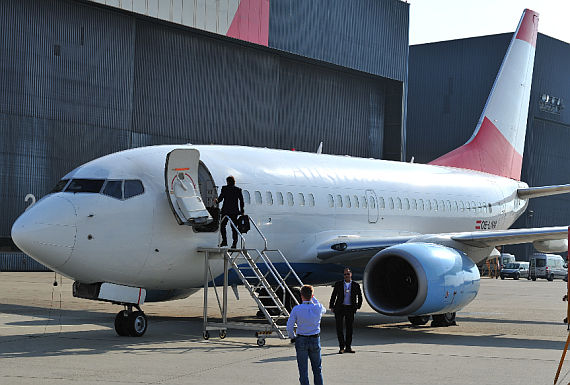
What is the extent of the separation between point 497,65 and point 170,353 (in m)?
65.0

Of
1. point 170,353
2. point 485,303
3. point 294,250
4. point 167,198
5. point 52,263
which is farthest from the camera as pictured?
point 485,303

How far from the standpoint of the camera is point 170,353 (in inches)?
570

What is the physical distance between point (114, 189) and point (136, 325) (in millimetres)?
2627

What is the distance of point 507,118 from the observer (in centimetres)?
3253

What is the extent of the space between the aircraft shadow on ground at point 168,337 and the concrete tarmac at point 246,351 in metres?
0.02

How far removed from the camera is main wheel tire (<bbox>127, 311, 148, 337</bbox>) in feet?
54.6

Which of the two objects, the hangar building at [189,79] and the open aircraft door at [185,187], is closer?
the open aircraft door at [185,187]

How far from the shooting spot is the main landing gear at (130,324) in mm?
16641

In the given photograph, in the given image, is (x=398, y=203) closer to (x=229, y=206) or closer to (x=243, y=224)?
(x=243, y=224)

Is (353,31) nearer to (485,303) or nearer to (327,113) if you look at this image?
(327,113)

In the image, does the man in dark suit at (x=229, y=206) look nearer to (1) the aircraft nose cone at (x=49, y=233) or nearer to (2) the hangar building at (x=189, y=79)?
(1) the aircraft nose cone at (x=49, y=233)

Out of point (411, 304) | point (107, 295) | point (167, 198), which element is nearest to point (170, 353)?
point (107, 295)

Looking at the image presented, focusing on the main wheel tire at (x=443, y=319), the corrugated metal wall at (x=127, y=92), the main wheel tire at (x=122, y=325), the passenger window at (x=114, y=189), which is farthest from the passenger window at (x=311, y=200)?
the corrugated metal wall at (x=127, y=92)

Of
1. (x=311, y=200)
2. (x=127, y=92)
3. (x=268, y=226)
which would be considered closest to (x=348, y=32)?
(x=127, y=92)
